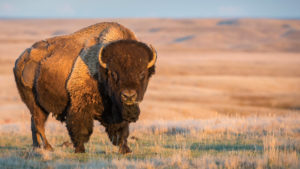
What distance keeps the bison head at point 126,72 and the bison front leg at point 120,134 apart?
1.64 feet

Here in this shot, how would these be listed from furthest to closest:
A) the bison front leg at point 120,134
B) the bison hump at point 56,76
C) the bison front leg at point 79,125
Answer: the bison hump at point 56,76
the bison front leg at point 120,134
the bison front leg at point 79,125

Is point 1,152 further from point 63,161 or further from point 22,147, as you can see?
point 63,161

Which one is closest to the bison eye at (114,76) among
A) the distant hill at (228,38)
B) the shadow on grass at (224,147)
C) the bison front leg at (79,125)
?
the bison front leg at (79,125)

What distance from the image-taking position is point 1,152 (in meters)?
9.80

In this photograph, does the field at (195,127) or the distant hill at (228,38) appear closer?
the field at (195,127)

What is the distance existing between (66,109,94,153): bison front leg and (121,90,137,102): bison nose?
140cm

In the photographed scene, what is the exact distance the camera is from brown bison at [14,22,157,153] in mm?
8125

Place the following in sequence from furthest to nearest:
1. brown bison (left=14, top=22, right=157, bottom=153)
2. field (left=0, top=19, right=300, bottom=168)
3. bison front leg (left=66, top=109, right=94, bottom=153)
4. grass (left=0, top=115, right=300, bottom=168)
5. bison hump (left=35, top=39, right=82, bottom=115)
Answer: bison hump (left=35, top=39, right=82, bottom=115), bison front leg (left=66, top=109, right=94, bottom=153), brown bison (left=14, top=22, right=157, bottom=153), field (left=0, top=19, right=300, bottom=168), grass (left=0, top=115, right=300, bottom=168)

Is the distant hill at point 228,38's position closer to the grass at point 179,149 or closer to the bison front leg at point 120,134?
the grass at point 179,149

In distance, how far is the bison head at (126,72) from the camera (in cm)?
791

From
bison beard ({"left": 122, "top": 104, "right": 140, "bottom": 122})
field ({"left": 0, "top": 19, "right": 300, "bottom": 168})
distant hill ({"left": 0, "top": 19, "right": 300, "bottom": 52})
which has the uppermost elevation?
bison beard ({"left": 122, "top": 104, "right": 140, "bottom": 122})

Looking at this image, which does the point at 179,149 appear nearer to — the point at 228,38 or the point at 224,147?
the point at 224,147

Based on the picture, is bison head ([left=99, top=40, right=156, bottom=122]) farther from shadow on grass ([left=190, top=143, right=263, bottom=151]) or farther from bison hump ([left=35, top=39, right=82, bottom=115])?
shadow on grass ([left=190, top=143, right=263, bottom=151])

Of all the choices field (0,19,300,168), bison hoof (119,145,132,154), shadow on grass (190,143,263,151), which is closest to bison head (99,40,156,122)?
bison hoof (119,145,132,154)
